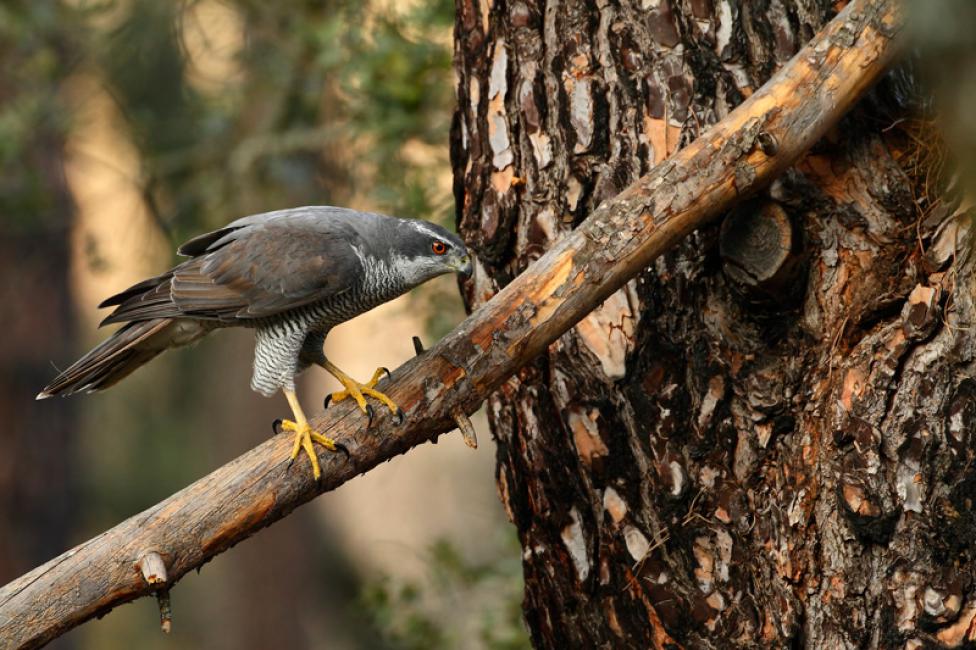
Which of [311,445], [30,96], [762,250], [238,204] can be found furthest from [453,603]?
[30,96]

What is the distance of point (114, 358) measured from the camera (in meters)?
3.79

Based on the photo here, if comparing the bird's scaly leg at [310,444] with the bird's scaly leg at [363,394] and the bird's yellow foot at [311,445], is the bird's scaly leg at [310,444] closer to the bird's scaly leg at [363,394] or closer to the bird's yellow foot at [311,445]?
the bird's yellow foot at [311,445]

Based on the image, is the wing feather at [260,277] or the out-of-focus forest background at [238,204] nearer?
the wing feather at [260,277]

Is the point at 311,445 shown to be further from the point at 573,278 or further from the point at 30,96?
the point at 30,96

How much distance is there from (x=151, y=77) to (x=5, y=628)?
19.4 feet


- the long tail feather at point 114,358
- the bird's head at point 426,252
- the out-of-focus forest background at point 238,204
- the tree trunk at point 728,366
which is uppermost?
the out-of-focus forest background at point 238,204

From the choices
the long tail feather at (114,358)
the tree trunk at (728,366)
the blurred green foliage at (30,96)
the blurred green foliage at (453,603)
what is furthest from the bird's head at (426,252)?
the blurred green foliage at (30,96)

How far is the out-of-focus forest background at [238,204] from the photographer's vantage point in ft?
18.7

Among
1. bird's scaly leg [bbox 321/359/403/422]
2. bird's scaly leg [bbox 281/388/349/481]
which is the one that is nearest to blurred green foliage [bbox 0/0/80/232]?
bird's scaly leg [bbox 321/359/403/422]

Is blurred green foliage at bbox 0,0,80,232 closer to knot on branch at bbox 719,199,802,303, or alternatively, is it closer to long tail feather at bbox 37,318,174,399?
long tail feather at bbox 37,318,174,399

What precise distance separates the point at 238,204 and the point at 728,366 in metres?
4.97

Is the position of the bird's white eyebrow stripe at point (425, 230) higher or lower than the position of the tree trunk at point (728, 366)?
higher

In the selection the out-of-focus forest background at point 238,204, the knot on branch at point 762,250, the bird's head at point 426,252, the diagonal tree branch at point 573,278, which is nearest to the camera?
the diagonal tree branch at point 573,278

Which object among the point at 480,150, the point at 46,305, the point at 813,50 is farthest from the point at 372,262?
the point at 46,305
